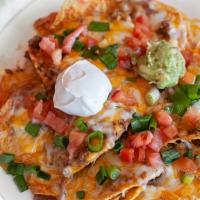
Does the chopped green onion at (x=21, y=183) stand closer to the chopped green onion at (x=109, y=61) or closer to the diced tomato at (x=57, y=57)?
the diced tomato at (x=57, y=57)

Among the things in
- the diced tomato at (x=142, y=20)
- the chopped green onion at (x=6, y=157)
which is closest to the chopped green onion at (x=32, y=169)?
the chopped green onion at (x=6, y=157)

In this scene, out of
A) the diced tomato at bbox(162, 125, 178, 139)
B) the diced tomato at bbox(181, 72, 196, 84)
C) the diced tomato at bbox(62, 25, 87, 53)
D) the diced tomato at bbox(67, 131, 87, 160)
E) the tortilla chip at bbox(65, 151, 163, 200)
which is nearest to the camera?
the tortilla chip at bbox(65, 151, 163, 200)

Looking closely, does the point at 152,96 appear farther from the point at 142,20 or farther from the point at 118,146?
the point at 142,20

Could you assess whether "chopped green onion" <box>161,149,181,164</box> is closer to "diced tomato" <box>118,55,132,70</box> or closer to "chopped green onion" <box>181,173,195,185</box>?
"chopped green onion" <box>181,173,195,185</box>

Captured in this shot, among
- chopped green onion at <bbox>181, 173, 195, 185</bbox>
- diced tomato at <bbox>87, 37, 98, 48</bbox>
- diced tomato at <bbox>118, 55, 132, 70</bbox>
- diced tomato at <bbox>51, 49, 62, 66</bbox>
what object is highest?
diced tomato at <bbox>51, 49, 62, 66</bbox>

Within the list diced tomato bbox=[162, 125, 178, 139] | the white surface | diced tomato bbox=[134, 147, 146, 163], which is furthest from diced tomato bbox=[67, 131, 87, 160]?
the white surface

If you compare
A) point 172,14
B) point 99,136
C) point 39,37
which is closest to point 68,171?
point 99,136

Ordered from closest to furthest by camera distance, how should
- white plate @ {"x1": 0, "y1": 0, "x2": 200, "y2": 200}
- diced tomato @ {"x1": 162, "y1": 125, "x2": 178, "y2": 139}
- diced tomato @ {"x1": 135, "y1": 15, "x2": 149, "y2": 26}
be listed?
diced tomato @ {"x1": 162, "y1": 125, "x2": 178, "y2": 139} → diced tomato @ {"x1": 135, "y1": 15, "x2": 149, "y2": 26} → white plate @ {"x1": 0, "y1": 0, "x2": 200, "y2": 200}
